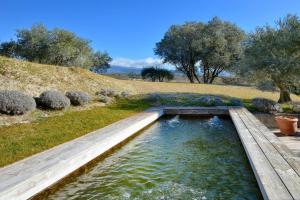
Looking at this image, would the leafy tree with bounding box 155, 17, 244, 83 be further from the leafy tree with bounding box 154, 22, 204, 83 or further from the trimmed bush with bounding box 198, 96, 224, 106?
the trimmed bush with bounding box 198, 96, 224, 106

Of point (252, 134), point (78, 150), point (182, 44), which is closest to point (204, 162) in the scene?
point (252, 134)

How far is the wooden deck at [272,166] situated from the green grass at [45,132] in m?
5.23

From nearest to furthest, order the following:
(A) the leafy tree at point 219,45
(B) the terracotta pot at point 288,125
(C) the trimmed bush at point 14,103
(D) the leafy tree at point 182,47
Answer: (B) the terracotta pot at point 288,125 < (C) the trimmed bush at point 14,103 < (A) the leafy tree at point 219,45 < (D) the leafy tree at point 182,47

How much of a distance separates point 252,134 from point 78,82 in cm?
1421

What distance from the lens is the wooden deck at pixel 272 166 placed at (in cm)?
469

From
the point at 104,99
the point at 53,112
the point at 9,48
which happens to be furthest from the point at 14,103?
the point at 9,48

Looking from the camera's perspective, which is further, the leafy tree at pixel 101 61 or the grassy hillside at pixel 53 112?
the leafy tree at pixel 101 61

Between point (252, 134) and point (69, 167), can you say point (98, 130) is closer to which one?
point (69, 167)

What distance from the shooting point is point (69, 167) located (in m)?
6.57

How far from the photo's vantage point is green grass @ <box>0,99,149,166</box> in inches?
297

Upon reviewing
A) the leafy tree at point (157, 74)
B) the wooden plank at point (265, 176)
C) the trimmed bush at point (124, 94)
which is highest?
the leafy tree at point (157, 74)

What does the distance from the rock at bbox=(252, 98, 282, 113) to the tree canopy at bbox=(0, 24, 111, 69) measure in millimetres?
27208

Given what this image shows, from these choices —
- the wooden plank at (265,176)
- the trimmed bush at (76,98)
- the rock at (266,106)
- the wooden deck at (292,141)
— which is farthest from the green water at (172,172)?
the rock at (266,106)

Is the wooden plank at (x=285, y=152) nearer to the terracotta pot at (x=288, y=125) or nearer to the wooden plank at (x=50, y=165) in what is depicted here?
the terracotta pot at (x=288, y=125)
